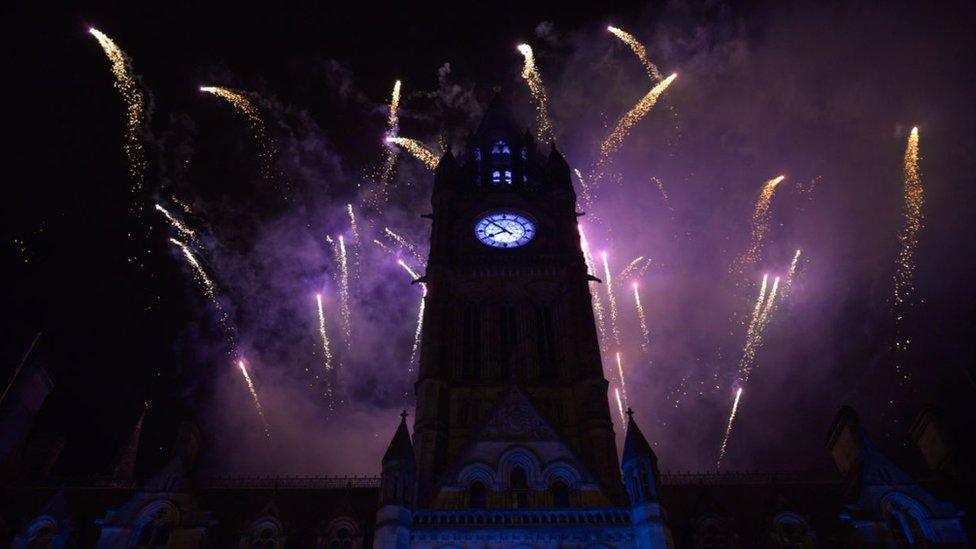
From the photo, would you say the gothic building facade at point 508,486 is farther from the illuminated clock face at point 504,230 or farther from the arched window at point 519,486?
the illuminated clock face at point 504,230

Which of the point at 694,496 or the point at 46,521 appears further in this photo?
the point at 694,496

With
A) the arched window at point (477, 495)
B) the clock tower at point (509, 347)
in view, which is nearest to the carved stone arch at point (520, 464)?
the clock tower at point (509, 347)

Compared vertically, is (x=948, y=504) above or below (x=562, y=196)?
below

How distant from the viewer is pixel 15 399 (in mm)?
39625

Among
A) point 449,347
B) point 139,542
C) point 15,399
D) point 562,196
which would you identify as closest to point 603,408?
point 449,347

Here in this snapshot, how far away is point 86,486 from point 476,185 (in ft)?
112

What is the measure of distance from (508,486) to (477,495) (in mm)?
1549

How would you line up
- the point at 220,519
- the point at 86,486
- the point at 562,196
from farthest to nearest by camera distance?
the point at 562,196, the point at 86,486, the point at 220,519

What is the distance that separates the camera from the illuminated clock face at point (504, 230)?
49.1 m

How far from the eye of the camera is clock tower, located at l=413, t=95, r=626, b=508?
3144cm


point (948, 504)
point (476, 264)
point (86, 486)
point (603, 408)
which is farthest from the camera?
point (476, 264)

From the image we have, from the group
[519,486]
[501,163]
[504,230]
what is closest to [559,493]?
[519,486]

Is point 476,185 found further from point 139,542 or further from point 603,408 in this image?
point 139,542

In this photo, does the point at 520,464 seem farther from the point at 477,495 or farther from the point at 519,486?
the point at 477,495
